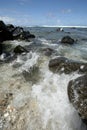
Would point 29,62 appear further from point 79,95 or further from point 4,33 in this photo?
point 4,33

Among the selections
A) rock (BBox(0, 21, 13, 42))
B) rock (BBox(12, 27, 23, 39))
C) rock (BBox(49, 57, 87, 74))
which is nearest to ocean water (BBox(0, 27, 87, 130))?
rock (BBox(49, 57, 87, 74))

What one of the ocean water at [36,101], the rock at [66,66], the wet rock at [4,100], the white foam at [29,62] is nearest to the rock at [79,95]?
the ocean water at [36,101]

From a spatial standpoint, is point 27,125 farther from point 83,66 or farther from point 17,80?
point 83,66

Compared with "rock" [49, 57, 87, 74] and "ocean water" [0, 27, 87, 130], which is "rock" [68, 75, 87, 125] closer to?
"ocean water" [0, 27, 87, 130]

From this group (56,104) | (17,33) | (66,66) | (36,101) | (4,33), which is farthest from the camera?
(17,33)

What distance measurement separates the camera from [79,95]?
700cm

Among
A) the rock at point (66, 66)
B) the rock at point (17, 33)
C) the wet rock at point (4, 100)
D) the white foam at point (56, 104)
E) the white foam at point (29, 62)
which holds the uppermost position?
the rock at point (66, 66)

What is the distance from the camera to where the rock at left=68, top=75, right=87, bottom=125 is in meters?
6.37

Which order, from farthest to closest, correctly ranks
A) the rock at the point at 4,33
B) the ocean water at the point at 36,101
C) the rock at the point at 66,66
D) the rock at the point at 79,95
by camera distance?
the rock at the point at 4,33 → the rock at the point at 66,66 → the ocean water at the point at 36,101 → the rock at the point at 79,95

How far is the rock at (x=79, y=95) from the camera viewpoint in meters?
6.37

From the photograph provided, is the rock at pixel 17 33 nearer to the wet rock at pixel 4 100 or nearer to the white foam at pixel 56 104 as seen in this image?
the white foam at pixel 56 104

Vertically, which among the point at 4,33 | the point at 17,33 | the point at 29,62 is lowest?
the point at 17,33

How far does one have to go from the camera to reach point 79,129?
258 inches

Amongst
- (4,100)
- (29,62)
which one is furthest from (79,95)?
(29,62)
